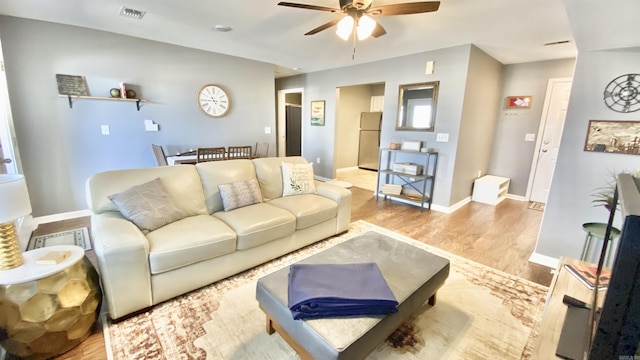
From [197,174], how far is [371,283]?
1950mm

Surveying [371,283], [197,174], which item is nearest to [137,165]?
[197,174]

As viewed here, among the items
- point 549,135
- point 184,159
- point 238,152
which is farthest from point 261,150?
point 549,135

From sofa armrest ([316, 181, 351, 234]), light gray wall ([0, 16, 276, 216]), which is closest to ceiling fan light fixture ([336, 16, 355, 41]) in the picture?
sofa armrest ([316, 181, 351, 234])

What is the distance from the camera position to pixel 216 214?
8.05 feet

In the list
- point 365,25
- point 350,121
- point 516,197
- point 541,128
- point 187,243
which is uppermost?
point 365,25

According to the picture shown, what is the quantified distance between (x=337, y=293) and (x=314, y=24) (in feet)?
9.18

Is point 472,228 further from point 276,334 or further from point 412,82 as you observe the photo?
point 276,334

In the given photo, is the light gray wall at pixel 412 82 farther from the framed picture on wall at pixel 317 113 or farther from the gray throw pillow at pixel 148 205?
the gray throw pillow at pixel 148 205

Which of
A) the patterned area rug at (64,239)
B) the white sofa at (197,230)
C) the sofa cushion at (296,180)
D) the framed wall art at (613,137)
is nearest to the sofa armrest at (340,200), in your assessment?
the white sofa at (197,230)

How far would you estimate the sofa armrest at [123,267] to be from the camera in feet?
5.21

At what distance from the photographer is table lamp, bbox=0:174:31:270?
4.09ft

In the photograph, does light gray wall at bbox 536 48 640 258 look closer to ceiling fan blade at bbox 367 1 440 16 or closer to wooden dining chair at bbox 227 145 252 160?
ceiling fan blade at bbox 367 1 440 16

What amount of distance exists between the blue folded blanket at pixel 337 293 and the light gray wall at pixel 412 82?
2944mm

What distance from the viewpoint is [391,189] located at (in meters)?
4.41
